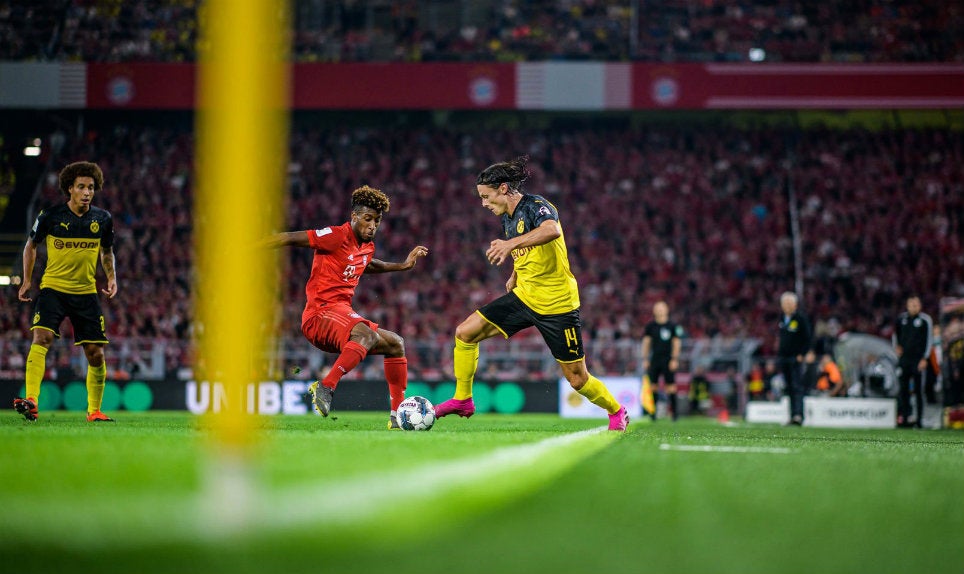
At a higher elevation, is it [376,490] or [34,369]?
[34,369]

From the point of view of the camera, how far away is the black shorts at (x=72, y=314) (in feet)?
33.8

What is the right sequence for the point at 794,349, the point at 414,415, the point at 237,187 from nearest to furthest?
the point at 237,187 → the point at 414,415 → the point at 794,349

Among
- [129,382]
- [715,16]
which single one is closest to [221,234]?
[129,382]

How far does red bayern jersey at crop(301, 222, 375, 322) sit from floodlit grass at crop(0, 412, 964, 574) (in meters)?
3.98

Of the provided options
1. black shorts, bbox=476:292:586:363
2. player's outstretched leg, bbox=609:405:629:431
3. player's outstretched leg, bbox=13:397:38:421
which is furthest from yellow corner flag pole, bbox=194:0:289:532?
player's outstretched leg, bbox=13:397:38:421

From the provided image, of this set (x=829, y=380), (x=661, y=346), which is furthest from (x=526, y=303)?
(x=829, y=380)

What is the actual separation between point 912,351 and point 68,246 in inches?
470

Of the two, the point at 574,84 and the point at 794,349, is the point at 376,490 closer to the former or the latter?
the point at 794,349

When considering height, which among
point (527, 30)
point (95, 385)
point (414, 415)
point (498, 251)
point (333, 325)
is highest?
point (527, 30)

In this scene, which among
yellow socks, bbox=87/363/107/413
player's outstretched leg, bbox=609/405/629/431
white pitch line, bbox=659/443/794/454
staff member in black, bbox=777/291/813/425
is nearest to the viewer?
white pitch line, bbox=659/443/794/454

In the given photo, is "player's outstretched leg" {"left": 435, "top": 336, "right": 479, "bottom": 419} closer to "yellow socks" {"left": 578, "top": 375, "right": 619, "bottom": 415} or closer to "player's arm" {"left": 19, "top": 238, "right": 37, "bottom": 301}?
"yellow socks" {"left": 578, "top": 375, "right": 619, "bottom": 415}

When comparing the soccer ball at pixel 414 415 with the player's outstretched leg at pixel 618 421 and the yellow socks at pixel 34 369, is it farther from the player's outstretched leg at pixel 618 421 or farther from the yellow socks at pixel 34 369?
the yellow socks at pixel 34 369

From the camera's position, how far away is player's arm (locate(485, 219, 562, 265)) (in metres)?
8.34

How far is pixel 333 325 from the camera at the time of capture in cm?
1001
